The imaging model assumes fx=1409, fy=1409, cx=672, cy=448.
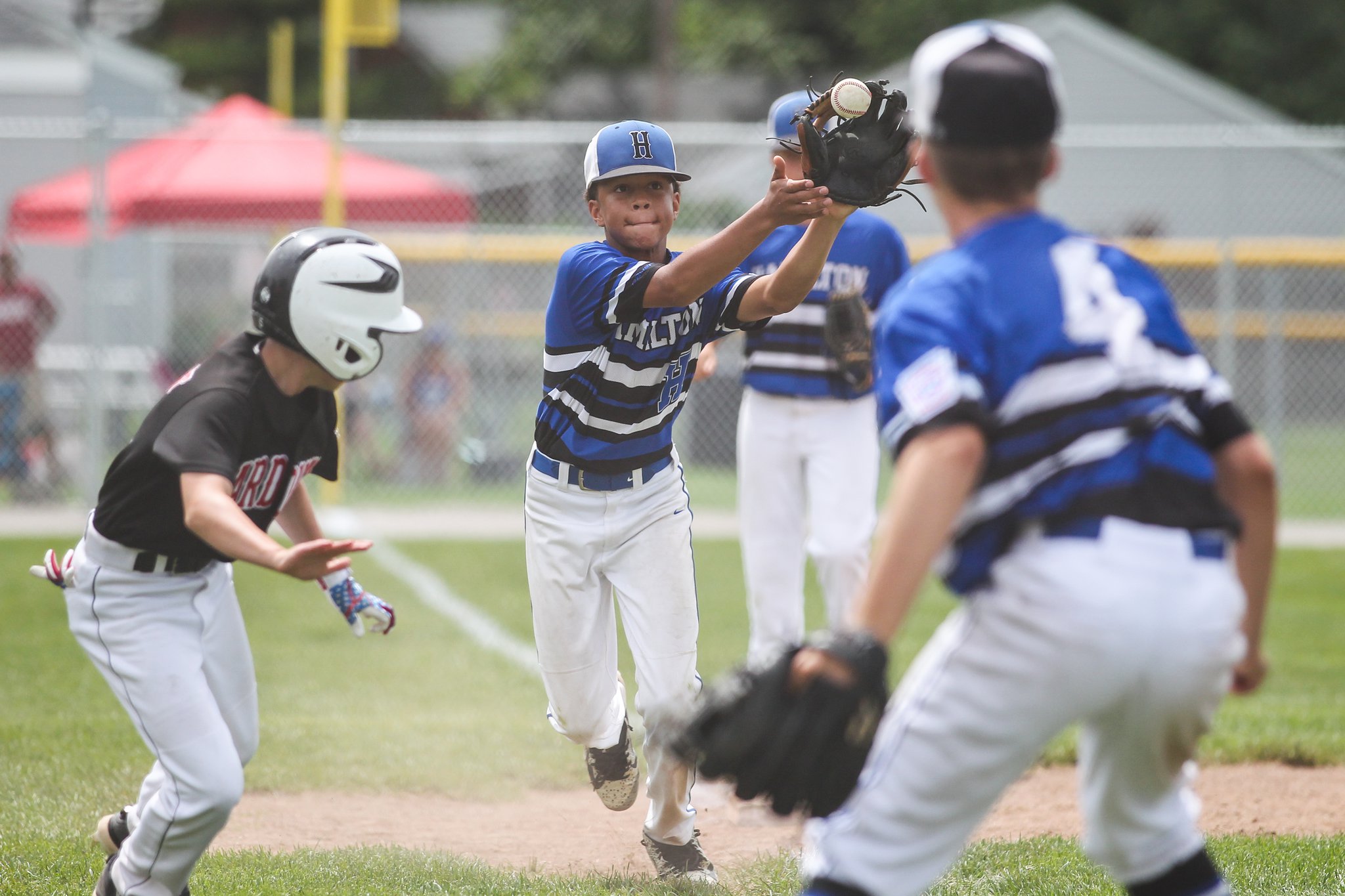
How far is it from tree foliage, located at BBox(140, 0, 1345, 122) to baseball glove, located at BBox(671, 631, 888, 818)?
28588 millimetres

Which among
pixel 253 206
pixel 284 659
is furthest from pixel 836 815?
pixel 253 206

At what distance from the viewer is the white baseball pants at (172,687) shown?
3.50 m

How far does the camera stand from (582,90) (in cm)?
3575

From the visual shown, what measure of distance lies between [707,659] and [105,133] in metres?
6.60

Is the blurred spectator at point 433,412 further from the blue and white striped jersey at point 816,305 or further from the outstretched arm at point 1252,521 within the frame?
the outstretched arm at point 1252,521

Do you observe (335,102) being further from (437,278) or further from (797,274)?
(797,274)

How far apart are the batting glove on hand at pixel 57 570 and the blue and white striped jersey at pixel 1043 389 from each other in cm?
246

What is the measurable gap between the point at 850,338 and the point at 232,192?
28.4 feet

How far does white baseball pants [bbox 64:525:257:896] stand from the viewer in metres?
3.50

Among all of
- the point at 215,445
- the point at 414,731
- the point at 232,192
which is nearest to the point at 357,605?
the point at 215,445

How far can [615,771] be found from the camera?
4.57 m

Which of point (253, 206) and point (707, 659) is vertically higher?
point (253, 206)

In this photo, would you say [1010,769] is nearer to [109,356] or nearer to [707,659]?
[707,659]

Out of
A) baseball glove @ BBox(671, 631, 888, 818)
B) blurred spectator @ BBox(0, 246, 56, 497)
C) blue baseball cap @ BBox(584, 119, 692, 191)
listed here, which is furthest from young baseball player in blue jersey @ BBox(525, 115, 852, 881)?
blurred spectator @ BBox(0, 246, 56, 497)
